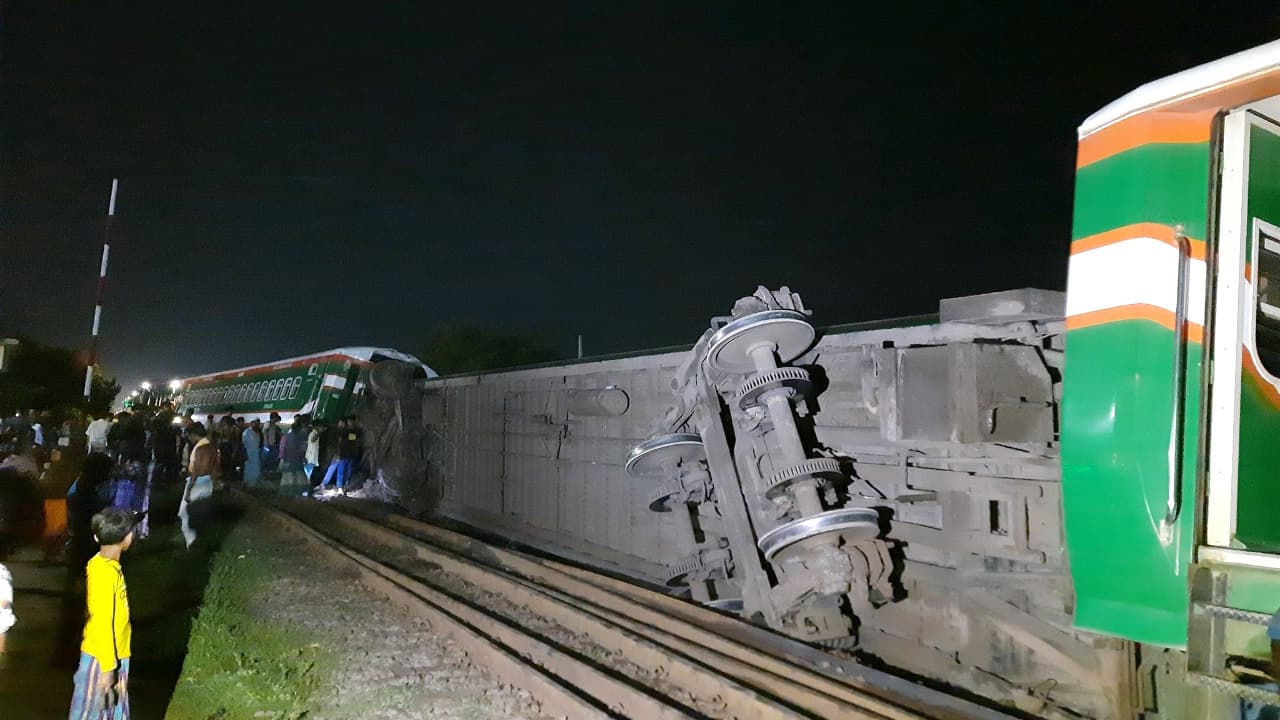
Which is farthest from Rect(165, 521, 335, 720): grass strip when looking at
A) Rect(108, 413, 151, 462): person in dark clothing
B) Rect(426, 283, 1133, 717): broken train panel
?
Rect(108, 413, 151, 462): person in dark clothing

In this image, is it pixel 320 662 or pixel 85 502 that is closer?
pixel 320 662

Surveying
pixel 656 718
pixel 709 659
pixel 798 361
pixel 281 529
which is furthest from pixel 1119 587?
pixel 281 529

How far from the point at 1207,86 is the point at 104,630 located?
5.57 meters

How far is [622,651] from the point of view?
6.67 metres

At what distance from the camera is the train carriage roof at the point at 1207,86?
119 inches

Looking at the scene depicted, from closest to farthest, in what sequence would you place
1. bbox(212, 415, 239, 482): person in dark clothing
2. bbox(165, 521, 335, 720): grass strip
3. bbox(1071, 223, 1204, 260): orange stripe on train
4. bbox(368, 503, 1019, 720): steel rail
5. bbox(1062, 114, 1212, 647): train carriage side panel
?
bbox(1062, 114, 1212, 647): train carriage side panel → bbox(1071, 223, 1204, 260): orange stripe on train → bbox(368, 503, 1019, 720): steel rail → bbox(165, 521, 335, 720): grass strip → bbox(212, 415, 239, 482): person in dark clothing

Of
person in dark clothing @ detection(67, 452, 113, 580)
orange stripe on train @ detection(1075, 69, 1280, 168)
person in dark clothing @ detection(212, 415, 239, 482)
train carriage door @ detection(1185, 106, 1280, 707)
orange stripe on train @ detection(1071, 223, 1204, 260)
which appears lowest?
person in dark clothing @ detection(212, 415, 239, 482)

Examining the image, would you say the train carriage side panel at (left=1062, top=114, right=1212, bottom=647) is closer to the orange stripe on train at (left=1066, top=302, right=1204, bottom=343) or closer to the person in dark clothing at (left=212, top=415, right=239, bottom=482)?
the orange stripe on train at (left=1066, top=302, right=1204, bottom=343)

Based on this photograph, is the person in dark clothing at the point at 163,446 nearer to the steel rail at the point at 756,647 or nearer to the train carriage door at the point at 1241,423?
the steel rail at the point at 756,647

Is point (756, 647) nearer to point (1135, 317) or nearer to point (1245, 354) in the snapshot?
point (1135, 317)

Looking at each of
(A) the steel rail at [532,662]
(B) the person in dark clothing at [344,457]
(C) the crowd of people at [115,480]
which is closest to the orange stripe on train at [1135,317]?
(A) the steel rail at [532,662]

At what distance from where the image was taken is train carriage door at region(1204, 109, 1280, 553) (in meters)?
3.28

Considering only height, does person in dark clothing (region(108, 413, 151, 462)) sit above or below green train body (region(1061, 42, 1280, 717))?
below

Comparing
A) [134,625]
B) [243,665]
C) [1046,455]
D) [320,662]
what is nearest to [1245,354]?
[1046,455]
